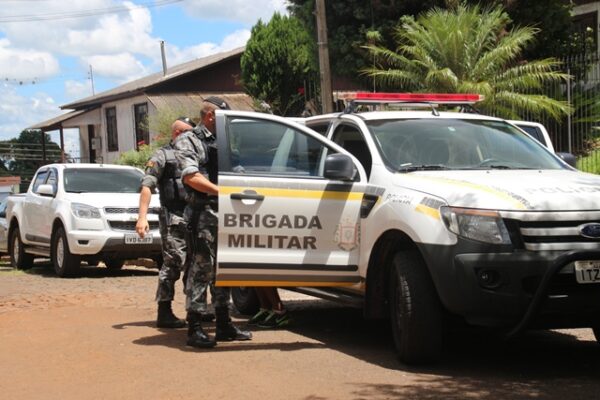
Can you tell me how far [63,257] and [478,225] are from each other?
8.40 metres

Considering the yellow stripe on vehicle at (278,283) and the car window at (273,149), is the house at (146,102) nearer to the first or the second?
the car window at (273,149)

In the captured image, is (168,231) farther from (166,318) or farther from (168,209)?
(166,318)

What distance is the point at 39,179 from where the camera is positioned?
14.4 m

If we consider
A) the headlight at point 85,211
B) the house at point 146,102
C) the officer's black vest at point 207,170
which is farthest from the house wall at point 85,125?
the officer's black vest at point 207,170

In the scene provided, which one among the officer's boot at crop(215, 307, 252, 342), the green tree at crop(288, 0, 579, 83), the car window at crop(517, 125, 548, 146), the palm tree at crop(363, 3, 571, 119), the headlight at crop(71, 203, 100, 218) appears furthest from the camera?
the green tree at crop(288, 0, 579, 83)

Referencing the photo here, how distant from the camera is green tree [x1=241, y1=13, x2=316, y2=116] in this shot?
26.5m

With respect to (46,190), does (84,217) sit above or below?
below

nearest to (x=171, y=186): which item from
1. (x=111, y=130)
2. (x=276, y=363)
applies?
(x=276, y=363)

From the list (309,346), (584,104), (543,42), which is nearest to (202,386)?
(309,346)

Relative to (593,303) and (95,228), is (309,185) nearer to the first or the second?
(593,303)

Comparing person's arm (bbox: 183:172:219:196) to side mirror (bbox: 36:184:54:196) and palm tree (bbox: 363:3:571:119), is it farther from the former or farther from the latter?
palm tree (bbox: 363:3:571:119)

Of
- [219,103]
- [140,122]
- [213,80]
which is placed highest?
[213,80]

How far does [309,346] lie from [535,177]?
85.9 inches

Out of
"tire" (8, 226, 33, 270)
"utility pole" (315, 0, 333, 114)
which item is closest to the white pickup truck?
"tire" (8, 226, 33, 270)
